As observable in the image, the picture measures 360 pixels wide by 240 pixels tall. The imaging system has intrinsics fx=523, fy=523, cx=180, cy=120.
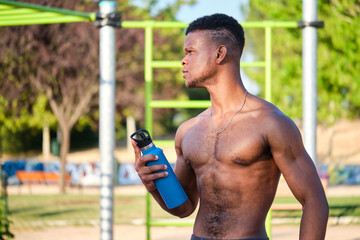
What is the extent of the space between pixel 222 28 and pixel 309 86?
3.20 m

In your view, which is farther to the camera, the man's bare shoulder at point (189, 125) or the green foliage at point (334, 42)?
the green foliage at point (334, 42)

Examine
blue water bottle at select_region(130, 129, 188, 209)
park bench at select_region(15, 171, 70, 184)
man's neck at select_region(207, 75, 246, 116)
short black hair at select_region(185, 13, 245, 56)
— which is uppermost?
short black hair at select_region(185, 13, 245, 56)

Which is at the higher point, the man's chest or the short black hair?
the short black hair

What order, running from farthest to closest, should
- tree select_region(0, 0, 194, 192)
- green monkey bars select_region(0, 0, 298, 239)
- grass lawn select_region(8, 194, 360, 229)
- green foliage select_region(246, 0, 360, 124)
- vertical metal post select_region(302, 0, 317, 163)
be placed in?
tree select_region(0, 0, 194, 192) < grass lawn select_region(8, 194, 360, 229) < green foliage select_region(246, 0, 360, 124) < green monkey bars select_region(0, 0, 298, 239) < vertical metal post select_region(302, 0, 317, 163)

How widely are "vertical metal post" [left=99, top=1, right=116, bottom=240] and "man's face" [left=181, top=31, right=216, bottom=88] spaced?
312cm

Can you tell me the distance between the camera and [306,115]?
5.17m

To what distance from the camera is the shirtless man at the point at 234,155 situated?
1944 mm

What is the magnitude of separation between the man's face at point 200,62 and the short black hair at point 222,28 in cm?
4

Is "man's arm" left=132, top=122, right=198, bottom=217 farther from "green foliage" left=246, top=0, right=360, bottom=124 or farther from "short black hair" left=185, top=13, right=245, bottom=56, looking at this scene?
"green foliage" left=246, top=0, right=360, bottom=124

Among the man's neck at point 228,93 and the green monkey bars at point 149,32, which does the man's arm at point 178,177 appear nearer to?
the man's neck at point 228,93

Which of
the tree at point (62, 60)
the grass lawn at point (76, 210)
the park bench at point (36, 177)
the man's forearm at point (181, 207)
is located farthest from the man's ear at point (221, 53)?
the park bench at point (36, 177)

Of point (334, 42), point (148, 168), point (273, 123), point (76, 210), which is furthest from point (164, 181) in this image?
point (76, 210)

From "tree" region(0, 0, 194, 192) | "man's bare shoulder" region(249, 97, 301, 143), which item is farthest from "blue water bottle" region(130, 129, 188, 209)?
"tree" region(0, 0, 194, 192)

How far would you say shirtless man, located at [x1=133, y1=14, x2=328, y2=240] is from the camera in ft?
6.38
